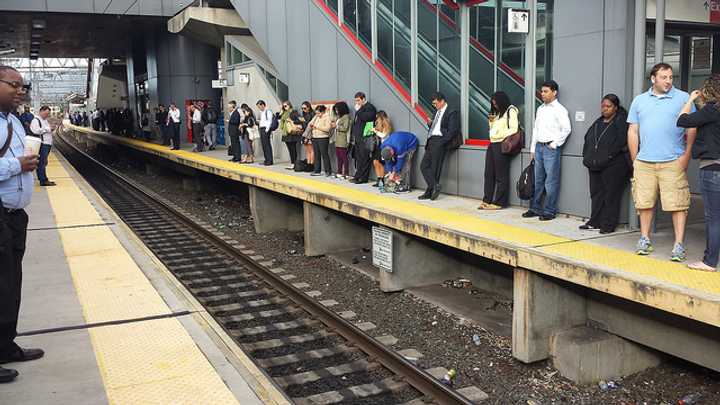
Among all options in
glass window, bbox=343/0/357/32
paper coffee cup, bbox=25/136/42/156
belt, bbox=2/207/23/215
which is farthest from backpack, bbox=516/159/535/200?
glass window, bbox=343/0/357/32

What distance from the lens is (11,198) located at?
14.1 ft

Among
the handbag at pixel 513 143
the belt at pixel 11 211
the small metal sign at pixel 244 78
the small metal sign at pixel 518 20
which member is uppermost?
the small metal sign at pixel 244 78

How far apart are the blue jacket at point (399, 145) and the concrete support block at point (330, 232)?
1092 mm

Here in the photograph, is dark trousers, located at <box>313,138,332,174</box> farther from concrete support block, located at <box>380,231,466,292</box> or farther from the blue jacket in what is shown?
concrete support block, located at <box>380,231,466,292</box>

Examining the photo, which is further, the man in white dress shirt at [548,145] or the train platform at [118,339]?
the man in white dress shirt at [548,145]

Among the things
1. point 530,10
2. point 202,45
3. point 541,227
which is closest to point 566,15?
point 530,10

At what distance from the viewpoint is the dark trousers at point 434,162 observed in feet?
29.4

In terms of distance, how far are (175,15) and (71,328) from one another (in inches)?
811

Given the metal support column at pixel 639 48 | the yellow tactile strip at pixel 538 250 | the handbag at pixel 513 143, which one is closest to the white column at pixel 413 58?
the yellow tactile strip at pixel 538 250

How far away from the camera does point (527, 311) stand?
217 inches

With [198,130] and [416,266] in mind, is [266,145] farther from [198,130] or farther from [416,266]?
[416,266]

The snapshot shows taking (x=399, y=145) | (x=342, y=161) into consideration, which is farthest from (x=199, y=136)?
(x=399, y=145)

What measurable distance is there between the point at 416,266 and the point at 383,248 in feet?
1.53

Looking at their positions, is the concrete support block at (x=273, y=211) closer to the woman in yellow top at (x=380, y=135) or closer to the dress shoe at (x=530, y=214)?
the woman in yellow top at (x=380, y=135)
